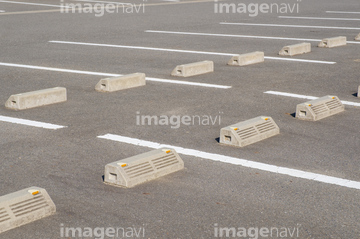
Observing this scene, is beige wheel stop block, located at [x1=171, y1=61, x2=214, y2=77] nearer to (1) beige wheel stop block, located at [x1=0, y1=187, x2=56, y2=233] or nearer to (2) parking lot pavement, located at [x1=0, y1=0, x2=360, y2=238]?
(2) parking lot pavement, located at [x1=0, y1=0, x2=360, y2=238]

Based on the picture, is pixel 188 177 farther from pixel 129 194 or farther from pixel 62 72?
pixel 62 72

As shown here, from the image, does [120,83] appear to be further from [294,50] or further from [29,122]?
[294,50]

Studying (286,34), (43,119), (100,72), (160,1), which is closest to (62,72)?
(100,72)

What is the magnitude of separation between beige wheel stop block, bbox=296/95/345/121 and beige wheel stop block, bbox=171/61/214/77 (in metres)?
2.89

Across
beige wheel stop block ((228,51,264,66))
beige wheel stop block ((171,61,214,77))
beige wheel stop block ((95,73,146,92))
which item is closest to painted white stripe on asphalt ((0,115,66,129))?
A: beige wheel stop block ((95,73,146,92))

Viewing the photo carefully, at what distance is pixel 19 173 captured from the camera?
507 cm

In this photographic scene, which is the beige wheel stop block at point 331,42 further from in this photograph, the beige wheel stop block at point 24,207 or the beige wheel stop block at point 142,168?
the beige wheel stop block at point 24,207

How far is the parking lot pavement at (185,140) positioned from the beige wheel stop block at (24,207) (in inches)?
2.3

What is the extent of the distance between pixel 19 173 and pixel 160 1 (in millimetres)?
20311

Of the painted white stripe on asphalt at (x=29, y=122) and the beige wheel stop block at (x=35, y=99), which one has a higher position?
the beige wheel stop block at (x=35, y=99)

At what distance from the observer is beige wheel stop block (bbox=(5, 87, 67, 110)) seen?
7255 millimetres

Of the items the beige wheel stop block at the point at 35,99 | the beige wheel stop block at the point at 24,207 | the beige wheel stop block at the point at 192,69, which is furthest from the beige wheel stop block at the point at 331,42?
the beige wheel stop block at the point at 24,207

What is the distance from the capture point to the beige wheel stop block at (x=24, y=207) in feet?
13.1

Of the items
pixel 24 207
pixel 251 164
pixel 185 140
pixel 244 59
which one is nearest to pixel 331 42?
pixel 244 59
